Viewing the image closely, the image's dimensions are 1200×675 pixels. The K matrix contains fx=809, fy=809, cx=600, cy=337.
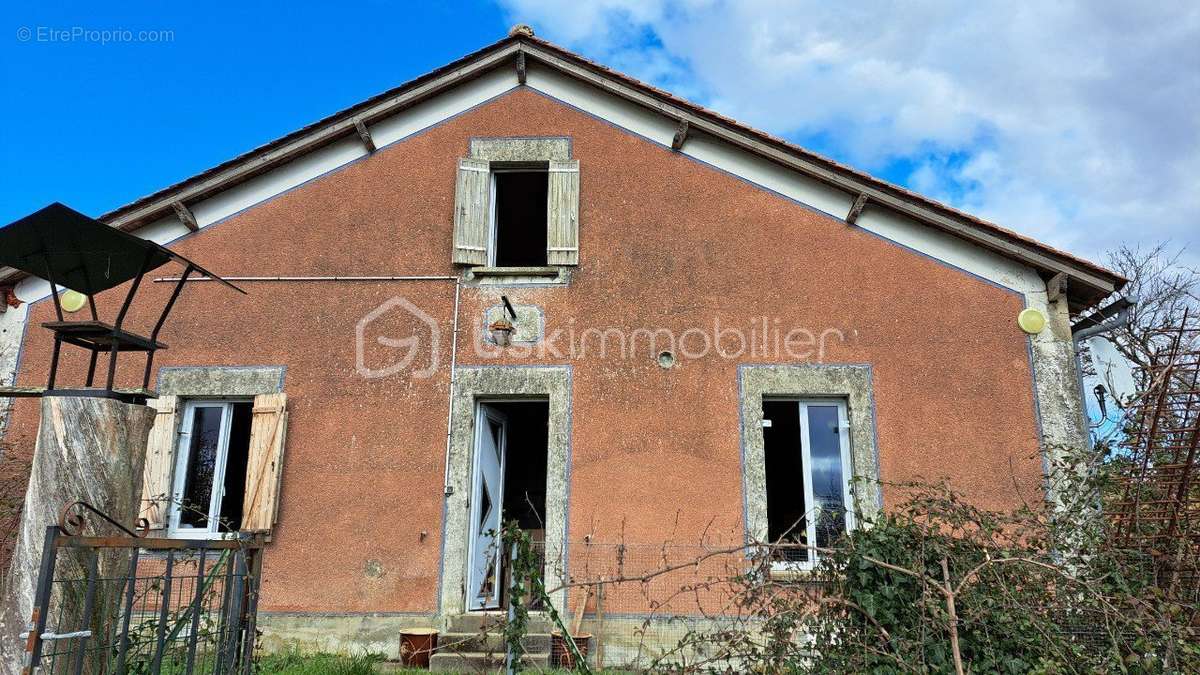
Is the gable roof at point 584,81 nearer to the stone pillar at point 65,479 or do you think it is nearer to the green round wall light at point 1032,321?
the green round wall light at point 1032,321

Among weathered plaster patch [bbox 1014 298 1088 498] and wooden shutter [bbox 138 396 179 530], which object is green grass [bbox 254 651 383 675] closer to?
wooden shutter [bbox 138 396 179 530]

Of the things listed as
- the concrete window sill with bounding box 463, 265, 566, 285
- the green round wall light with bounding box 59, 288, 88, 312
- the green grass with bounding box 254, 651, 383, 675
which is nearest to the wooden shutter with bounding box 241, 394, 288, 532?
the green grass with bounding box 254, 651, 383, 675

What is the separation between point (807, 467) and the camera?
24.4 ft

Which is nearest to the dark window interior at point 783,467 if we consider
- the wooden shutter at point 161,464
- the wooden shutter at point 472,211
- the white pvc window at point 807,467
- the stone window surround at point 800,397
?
the white pvc window at point 807,467

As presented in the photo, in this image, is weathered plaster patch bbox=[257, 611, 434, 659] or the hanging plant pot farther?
the hanging plant pot

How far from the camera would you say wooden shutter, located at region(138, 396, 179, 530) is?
24.4 ft

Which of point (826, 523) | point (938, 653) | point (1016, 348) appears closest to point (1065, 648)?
point (938, 653)

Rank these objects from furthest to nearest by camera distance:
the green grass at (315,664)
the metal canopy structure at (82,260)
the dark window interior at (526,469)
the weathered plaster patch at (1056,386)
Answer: the dark window interior at (526,469)
the weathered plaster patch at (1056,386)
the green grass at (315,664)
the metal canopy structure at (82,260)

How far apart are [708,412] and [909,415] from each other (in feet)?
5.94

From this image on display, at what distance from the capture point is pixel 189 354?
8.00m

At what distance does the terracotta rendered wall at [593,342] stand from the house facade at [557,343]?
2 centimetres

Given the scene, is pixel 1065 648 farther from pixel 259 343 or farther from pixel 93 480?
pixel 259 343

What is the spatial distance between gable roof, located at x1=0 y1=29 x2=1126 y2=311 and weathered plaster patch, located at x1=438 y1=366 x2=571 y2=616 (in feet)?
9.45

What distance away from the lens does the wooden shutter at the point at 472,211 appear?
8016 mm
